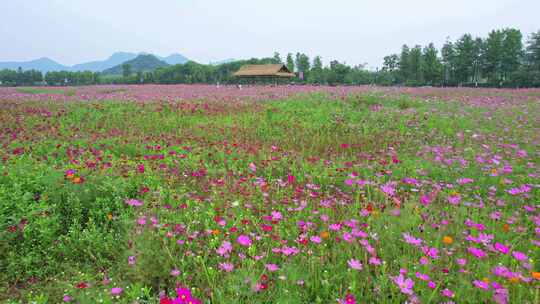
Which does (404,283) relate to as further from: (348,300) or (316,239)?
(316,239)

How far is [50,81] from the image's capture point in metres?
71.6

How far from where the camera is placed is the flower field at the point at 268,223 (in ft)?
7.55

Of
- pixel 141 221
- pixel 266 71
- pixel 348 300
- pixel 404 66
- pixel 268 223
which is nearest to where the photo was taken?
pixel 348 300

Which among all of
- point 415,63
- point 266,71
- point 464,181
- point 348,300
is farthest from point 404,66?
point 348,300

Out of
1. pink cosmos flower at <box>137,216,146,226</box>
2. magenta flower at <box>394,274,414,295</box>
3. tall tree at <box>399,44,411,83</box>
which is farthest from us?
Answer: tall tree at <box>399,44,411,83</box>

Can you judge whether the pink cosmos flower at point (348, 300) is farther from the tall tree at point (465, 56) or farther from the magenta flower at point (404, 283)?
the tall tree at point (465, 56)

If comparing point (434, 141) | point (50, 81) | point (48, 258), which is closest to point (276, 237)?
point (48, 258)

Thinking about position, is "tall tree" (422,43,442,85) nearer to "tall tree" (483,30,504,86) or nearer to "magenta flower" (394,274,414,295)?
"tall tree" (483,30,504,86)

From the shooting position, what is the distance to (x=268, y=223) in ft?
10.6

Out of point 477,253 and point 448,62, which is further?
point 448,62

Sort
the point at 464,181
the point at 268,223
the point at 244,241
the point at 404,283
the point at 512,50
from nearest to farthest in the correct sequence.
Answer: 1. the point at 404,283
2. the point at 244,241
3. the point at 268,223
4. the point at 464,181
5. the point at 512,50

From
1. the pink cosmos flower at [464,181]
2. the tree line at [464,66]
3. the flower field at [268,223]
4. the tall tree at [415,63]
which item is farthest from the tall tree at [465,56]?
the pink cosmos flower at [464,181]

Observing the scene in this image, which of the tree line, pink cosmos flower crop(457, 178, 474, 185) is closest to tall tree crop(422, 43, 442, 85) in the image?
the tree line

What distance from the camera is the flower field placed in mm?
2303
